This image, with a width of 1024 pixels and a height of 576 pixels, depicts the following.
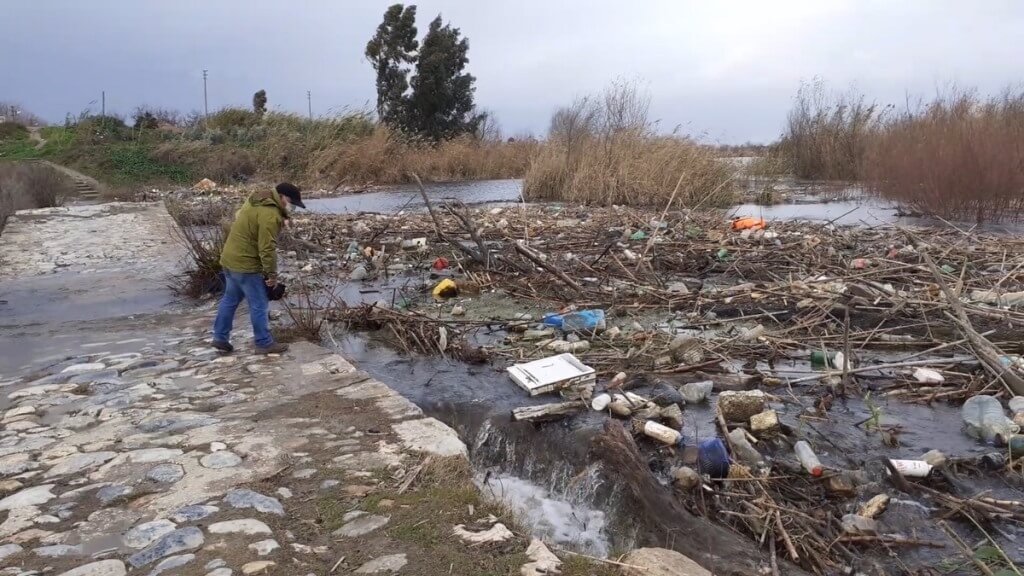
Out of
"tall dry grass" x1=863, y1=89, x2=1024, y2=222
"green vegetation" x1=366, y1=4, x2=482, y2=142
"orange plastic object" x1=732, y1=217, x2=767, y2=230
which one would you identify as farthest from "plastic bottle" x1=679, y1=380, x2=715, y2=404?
"green vegetation" x1=366, y1=4, x2=482, y2=142

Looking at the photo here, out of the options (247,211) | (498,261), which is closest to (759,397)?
(247,211)

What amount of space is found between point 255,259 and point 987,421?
15.4ft

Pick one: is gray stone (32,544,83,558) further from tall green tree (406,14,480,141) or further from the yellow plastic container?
tall green tree (406,14,480,141)

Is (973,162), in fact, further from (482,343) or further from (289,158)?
(289,158)

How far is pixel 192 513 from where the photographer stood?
268 cm

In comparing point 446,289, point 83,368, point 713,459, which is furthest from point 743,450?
point 83,368

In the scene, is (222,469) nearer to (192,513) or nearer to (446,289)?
(192,513)

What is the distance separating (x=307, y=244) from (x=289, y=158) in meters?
16.1

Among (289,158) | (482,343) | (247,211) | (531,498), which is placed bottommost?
(531,498)

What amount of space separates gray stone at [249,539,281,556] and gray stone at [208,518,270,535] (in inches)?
3.1

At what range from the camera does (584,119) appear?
53.3 feet

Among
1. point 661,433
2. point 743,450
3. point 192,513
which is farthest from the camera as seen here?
point 661,433

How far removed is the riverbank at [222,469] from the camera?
7.88ft

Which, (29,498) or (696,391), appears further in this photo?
(696,391)
